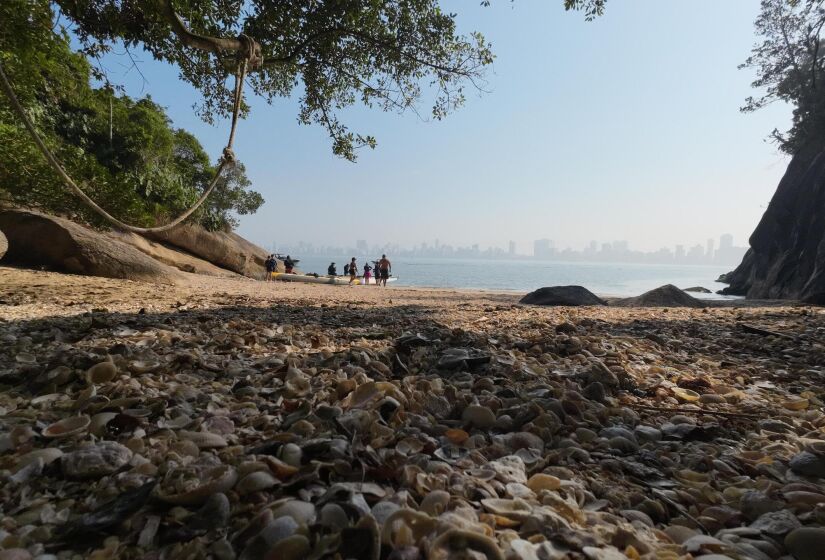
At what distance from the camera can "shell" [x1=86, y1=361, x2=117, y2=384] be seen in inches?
91.2

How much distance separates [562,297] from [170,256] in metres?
23.2

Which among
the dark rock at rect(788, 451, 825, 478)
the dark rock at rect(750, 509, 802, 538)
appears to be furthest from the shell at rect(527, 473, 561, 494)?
the dark rock at rect(788, 451, 825, 478)

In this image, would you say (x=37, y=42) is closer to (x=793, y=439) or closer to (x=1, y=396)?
(x=1, y=396)

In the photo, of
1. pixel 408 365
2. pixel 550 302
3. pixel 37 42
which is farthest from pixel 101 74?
pixel 550 302

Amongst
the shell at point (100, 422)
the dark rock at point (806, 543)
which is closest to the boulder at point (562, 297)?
the dark rock at point (806, 543)

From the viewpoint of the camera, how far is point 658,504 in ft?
4.82

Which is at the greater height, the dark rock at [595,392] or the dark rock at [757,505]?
the dark rock at [595,392]

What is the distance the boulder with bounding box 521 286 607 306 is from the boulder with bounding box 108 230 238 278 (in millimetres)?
19135

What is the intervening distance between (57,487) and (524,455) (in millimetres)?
1707

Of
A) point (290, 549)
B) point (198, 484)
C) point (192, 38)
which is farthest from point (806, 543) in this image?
point (192, 38)

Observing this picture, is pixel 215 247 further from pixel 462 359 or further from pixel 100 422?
pixel 100 422

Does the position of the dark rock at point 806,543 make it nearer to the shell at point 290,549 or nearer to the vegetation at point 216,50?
the shell at point 290,549

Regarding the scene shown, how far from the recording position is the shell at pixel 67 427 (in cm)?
169

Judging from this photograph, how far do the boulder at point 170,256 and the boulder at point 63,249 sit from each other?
37.6ft
